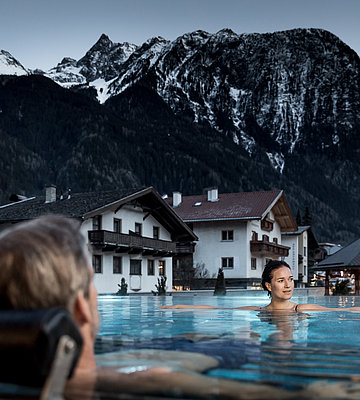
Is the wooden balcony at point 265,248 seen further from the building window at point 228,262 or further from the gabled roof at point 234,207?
the gabled roof at point 234,207

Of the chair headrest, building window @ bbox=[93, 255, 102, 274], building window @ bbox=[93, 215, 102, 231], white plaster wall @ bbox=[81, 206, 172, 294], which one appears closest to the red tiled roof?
white plaster wall @ bbox=[81, 206, 172, 294]

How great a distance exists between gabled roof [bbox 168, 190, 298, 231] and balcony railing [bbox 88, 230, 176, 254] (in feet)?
24.5

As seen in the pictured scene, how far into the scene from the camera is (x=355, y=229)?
535 feet

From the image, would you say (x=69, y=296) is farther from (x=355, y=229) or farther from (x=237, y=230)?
(x=355, y=229)

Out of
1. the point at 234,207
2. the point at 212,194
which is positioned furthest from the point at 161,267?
the point at 212,194

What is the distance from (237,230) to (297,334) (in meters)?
38.6

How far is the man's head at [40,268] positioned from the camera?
166cm

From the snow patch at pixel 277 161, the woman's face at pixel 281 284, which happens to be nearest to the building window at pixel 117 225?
the woman's face at pixel 281 284

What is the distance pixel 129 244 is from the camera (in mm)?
32594

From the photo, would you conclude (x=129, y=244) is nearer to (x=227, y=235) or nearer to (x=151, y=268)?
(x=151, y=268)

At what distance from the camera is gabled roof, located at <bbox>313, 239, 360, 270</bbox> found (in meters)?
24.1

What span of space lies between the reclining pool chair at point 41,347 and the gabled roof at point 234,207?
Result: 40.9 metres

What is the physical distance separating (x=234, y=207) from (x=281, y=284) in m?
37.0

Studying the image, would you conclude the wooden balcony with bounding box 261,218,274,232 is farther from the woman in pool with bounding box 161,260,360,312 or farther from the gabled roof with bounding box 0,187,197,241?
the woman in pool with bounding box 161,260,360,312
